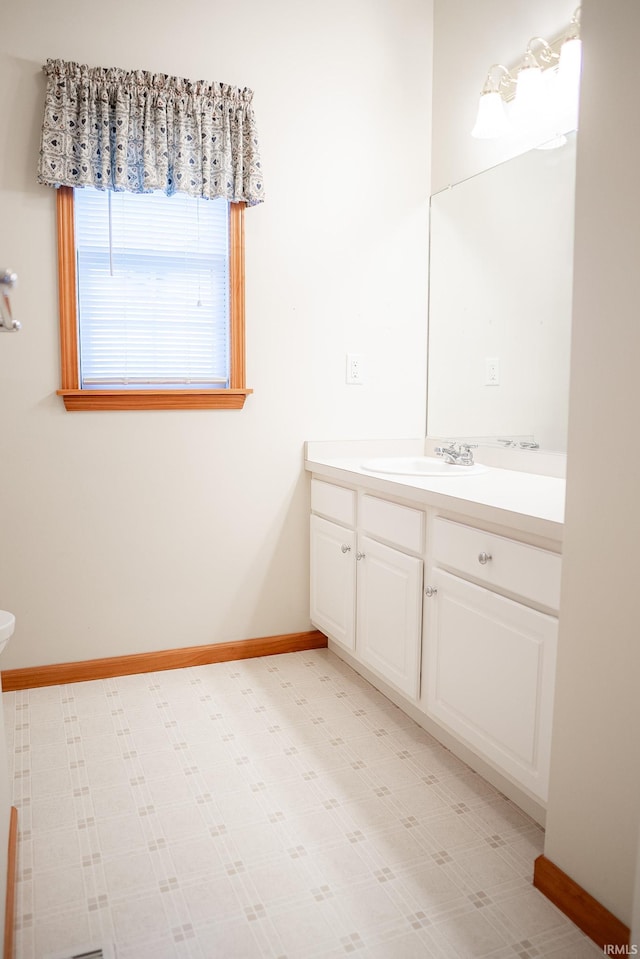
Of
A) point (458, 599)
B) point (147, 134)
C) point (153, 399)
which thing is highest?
point (147, 134)

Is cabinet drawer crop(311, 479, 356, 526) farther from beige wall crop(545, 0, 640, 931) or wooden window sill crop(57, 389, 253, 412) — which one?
beige wall crop(545, 0, 640, 931)

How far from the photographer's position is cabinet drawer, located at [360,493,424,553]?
2283 mm

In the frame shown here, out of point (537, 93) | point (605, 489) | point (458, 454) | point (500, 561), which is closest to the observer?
point (605, 489)

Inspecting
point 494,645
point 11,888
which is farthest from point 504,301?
point 11,888

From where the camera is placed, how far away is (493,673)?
Answer: 1.91m

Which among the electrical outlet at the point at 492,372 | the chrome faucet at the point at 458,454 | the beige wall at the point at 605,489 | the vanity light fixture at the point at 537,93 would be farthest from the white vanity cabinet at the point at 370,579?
the vanity light fixture at the point at 537,93

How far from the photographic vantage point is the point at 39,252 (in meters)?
2.60

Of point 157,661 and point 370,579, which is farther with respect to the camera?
point 157,661

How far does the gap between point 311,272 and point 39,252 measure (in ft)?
3.44

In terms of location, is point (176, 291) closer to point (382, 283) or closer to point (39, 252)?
point (39, 252)

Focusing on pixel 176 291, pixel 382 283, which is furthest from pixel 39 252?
pixel 382 283

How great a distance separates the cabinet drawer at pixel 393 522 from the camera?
7.49 ft

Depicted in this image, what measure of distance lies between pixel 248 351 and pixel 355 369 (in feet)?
1.57

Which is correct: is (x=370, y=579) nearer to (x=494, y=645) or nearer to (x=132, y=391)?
(x=494, y=645)
